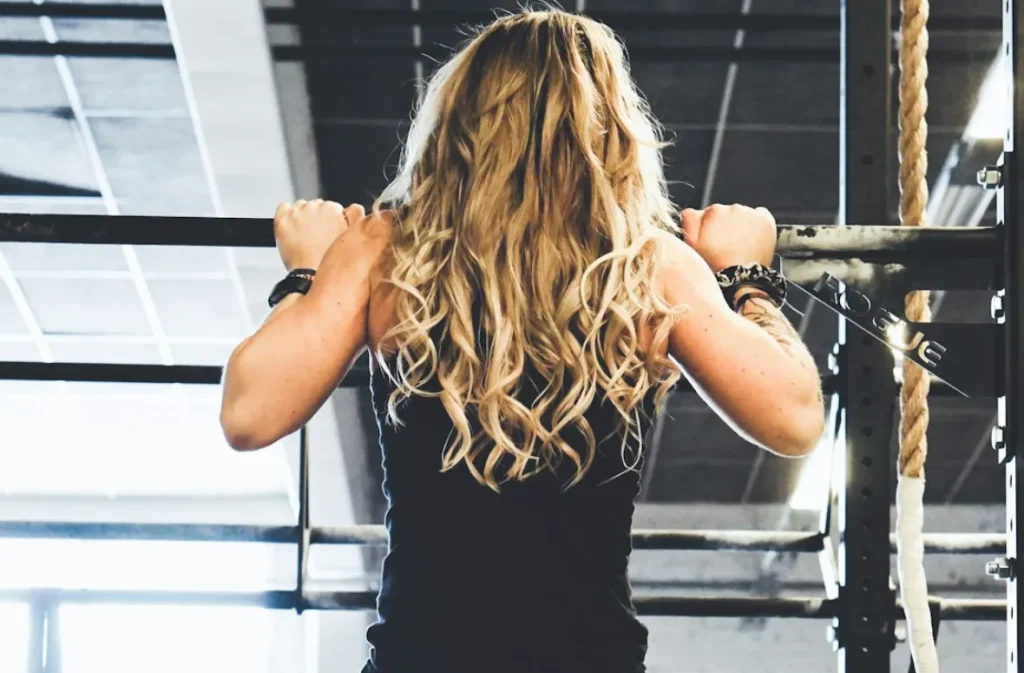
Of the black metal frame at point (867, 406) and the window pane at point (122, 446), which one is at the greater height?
the window pane at point (122, 446)

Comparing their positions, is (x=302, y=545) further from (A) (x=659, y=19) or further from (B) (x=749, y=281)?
(A) (x=659, y=19)

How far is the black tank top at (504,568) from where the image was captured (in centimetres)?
89

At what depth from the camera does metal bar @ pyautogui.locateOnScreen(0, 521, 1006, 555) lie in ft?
6.06

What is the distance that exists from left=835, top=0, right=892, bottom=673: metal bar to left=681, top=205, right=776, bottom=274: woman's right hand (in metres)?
0.27

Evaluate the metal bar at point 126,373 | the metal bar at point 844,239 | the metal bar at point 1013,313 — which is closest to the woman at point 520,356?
the metal bar at point 844,239

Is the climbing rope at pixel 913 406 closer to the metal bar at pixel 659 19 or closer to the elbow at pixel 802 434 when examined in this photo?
the elbow at pixel 802 434

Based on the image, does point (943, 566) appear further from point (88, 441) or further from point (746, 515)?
Answer: point (88, 441)

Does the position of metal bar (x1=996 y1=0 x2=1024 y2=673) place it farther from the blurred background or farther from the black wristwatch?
the black wristwatch

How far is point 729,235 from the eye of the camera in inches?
41.8

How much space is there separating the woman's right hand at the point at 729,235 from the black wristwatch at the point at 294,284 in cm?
34

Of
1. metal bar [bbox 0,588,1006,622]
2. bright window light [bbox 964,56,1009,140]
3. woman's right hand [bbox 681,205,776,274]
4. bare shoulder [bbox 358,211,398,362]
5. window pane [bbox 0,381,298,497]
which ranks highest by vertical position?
window pane [bbox 0,381,298,497]

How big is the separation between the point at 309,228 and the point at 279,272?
3.41 meters

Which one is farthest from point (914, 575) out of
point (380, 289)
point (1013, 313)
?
point (380, 289)

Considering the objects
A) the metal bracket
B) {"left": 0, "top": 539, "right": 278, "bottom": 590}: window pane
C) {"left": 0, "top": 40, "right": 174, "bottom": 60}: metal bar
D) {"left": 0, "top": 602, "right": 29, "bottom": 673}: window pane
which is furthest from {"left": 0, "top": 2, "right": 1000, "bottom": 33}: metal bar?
{"left": 0, "top": 539, "right": 278, "bottom": 590}: window pane
